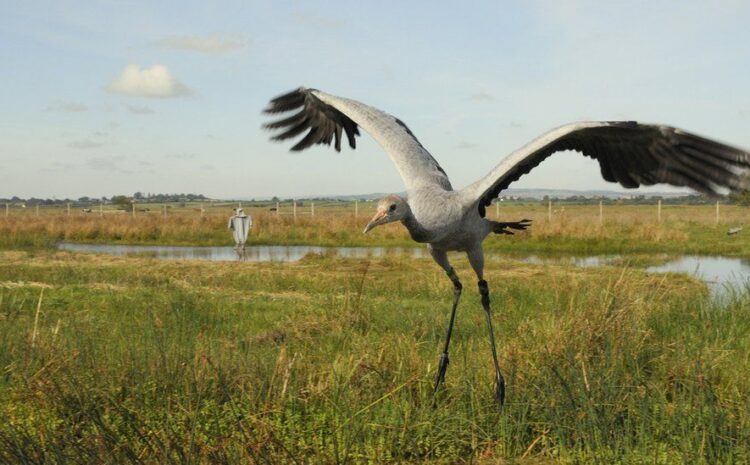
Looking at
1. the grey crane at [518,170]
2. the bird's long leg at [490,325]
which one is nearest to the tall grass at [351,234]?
the bird's long leg at [490,325]

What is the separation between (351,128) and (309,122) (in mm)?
439

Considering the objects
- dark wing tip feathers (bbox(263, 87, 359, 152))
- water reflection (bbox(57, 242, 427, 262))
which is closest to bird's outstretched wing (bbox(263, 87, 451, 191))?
dark wing tip feathers (bbox(263, 87, 359, 152))

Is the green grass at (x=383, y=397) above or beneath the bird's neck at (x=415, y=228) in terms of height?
beneath

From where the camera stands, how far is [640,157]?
176 inches

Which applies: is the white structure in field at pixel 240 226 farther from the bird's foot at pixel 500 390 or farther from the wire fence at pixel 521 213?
the bird's foot at pixel 500 390

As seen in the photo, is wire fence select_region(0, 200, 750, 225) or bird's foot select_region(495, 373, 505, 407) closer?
bird's foot select_region(495, 373, 505, 407)

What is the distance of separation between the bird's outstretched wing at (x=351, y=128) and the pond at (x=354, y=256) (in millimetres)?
10604

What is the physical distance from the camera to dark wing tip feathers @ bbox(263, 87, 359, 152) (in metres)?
6.50

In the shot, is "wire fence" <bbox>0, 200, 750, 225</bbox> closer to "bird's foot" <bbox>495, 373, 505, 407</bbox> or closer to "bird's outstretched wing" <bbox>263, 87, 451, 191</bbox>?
"bird's outstretched wing" <bbox>263, 87, 451, 191</bbox>

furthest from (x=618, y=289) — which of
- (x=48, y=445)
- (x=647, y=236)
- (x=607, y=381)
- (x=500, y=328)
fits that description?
(x=647, y=236)

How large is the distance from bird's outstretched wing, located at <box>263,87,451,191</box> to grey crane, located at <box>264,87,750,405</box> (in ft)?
0.04

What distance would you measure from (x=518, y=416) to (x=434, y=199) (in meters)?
1.44

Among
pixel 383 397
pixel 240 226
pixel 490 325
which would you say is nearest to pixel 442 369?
pixel 490 325

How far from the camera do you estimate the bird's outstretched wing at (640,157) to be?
3939 mm
